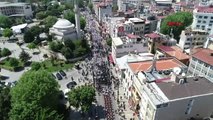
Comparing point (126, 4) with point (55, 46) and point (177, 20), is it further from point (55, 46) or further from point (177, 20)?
point (55, 46)

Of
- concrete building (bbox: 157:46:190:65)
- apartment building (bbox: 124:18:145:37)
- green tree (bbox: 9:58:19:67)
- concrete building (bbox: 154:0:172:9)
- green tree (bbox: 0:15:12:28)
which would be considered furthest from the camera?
concrete building (bbox: 154:0:172:9)

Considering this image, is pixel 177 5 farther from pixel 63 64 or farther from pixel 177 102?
pixel 177 102

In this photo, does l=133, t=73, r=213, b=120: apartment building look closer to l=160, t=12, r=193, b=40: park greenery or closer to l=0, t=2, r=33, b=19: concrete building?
l=160, t=12, r=193, b=40: park greenery

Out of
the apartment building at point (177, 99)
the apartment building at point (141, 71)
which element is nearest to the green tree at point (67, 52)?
the apartment building at point (141, 71)

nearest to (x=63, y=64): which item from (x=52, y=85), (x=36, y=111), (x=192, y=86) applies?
(x=52, y=85)

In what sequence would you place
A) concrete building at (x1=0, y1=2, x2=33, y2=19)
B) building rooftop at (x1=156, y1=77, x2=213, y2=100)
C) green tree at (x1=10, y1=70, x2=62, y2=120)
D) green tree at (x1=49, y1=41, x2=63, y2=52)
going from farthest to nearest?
concrete building at (x1=0, y1=2, x2=33, y2=19), green tree at (x1=49, y1=41, x2=63, y2=52), green tree at (x1=10, y1=70, x2=62, y2=120), building rooftop at (x1=156, y1=77, x2=213, y2=100)

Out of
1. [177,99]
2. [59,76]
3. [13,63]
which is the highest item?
[177,99]

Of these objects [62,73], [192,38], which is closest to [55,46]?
[62,73]

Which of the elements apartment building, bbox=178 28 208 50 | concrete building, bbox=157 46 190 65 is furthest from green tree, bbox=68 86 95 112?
apartment building, bbox=178 28 208 50
